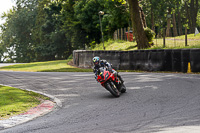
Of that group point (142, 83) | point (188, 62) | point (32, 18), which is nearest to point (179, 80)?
point (142, 83)

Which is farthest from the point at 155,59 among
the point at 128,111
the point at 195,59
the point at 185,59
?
the point at 128,111

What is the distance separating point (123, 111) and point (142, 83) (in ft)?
18.3

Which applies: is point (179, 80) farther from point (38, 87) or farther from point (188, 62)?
point (38, 87)

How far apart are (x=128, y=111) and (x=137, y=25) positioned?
19.3 metres

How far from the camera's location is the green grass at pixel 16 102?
28.9ft

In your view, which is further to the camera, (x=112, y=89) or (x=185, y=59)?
(x=185, y=59)

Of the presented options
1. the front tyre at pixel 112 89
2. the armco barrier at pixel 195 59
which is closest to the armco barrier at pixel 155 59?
the armco barrier at pixel 195 59

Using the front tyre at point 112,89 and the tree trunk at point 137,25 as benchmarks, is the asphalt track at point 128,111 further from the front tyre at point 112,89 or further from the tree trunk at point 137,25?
the tree trunk at point 137,25

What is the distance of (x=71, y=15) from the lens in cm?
5481

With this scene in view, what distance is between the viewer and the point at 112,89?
10.9m

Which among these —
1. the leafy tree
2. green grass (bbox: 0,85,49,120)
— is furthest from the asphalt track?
the leafy tree

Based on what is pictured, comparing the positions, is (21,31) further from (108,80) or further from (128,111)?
(128,111)

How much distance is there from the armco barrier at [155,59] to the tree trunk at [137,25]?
4.47 meters

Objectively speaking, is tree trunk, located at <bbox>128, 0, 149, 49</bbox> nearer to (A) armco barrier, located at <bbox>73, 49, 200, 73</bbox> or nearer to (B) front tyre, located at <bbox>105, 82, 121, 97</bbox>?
(A) armco barrier, located at <bbox>73, 49, 200, 73</bbox>
